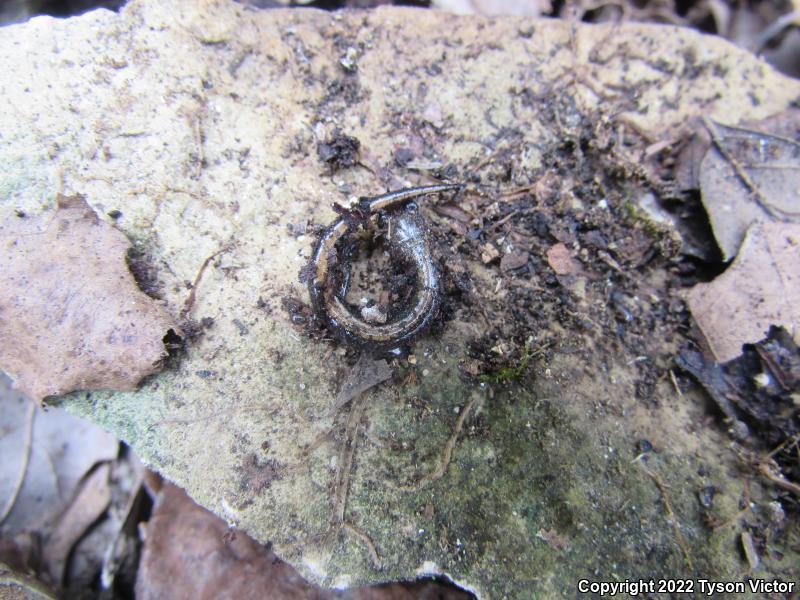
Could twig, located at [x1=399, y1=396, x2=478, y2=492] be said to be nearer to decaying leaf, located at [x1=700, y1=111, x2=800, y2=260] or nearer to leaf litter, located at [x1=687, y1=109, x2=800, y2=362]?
leaf litter, located at [x1=687, y1=109, x2=800, y2=362]

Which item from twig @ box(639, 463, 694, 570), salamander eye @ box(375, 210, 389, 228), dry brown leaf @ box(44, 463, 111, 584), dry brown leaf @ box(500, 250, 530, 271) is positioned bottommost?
dry brown leaf @ box(44, 463, 111, 584)

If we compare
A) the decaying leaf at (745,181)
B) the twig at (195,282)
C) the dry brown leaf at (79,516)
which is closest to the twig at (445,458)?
the twig at (195,282)

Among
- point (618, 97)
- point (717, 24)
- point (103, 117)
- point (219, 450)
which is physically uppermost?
point (717, 24)

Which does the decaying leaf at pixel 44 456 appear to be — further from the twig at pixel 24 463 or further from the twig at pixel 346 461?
the twig at pixel 346 461

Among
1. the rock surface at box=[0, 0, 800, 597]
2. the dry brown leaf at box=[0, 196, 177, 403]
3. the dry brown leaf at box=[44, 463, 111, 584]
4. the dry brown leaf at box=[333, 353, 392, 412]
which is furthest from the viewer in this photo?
the dry brown leaf at box=[44, 463, 111, 584]

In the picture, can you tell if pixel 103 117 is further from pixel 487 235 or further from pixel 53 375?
pixel 487 235

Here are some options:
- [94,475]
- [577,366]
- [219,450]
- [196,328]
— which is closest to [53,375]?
[196,328]

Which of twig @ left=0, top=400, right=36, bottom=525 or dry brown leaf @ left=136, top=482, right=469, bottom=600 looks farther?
twig @ left=0, top=400, right=36, bottom=525

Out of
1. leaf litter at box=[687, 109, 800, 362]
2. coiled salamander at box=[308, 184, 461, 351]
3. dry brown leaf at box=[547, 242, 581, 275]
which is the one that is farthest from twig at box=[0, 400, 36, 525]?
leaf litter at box=[687, 109, 800, 362]
